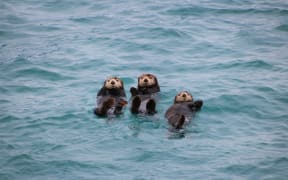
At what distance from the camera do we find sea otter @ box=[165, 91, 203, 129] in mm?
10859

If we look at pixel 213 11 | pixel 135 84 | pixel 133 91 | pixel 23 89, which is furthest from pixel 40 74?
pixel 213 11

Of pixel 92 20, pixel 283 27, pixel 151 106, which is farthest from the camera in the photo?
pixel 92 20

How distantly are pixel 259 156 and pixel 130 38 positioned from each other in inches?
300

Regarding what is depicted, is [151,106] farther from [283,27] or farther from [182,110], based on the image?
[283,27]

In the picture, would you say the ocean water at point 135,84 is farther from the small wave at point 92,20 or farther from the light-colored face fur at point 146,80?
the light-colored face fur at point 146,80

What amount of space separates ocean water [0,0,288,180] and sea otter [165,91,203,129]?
18 centimetres

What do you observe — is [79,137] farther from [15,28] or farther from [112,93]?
[15,28]

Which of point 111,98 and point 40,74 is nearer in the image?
point 111,98

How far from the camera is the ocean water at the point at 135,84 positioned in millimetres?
9609

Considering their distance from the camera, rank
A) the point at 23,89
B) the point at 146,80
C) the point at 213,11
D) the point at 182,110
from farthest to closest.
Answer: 1. the point at 213,11
2. the point at 23,89
3. the point at 146,80
4. the point at 182,110

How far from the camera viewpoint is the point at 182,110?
11.5 m

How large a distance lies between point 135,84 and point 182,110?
7.80ft

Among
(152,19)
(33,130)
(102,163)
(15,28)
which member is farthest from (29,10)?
(102,163)

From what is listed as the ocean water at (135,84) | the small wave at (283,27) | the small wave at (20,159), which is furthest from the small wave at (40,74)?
the small wave at (283,27)
